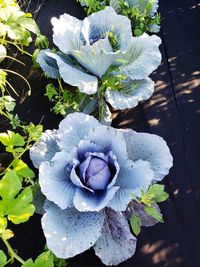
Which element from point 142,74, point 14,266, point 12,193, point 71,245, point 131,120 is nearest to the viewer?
point 12,193

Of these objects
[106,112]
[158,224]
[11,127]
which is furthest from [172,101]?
[11,127]

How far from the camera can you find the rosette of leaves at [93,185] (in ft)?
3.71

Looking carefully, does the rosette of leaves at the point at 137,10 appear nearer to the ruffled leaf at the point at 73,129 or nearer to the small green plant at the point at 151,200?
the ruffled leaf at the point at 73,129

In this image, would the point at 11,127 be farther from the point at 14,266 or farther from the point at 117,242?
the point at 117,242

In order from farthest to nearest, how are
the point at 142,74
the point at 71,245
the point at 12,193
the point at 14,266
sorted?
the point at 142,74 → the point at 14,266 → the point at 71,245 → the point at 12,193

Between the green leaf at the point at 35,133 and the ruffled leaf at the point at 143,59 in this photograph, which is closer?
the green leaf at the point at 35,133

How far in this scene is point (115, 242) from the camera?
3.89ft

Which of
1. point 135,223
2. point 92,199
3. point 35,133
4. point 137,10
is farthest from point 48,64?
point 135,223

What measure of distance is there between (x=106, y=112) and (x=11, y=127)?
0.38 m

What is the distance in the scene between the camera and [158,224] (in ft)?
4.41

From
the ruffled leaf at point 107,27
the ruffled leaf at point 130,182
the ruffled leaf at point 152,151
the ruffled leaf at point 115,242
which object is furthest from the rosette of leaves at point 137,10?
the ruffled leaf at point 115,242

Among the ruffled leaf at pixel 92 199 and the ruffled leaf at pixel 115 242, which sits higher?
the ruffled leaf at pixel 92 199

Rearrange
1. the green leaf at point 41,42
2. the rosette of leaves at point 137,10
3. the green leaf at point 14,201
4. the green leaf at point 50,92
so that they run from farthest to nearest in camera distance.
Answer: the rosette of leaves at point 137,10 < the green leaf at point 41,42 < the green leaf at point 50,92 < the green leaf at point 14,201

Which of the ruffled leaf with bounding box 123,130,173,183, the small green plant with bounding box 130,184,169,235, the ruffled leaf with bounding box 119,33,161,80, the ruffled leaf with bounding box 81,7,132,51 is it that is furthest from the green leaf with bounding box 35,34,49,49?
the small green plant with bounding box 130,184,169,235
